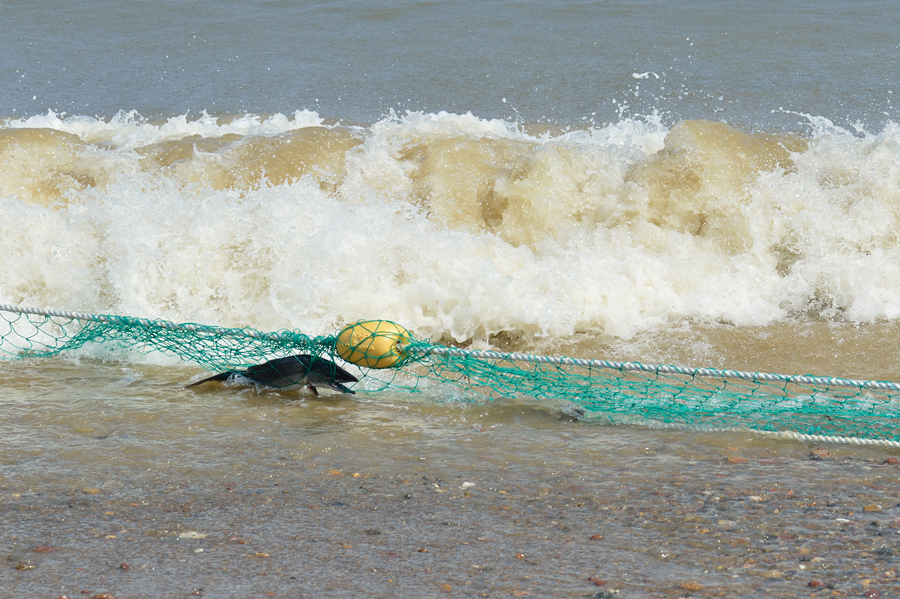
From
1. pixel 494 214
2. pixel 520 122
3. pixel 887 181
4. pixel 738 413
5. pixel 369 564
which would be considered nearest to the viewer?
pixel 369 564

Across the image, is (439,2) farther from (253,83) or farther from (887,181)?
(887,181)

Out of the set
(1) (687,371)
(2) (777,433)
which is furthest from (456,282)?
(2) (777,433)

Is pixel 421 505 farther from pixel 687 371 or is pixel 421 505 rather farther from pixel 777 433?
pixel 777 433

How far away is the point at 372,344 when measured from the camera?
4.02 m

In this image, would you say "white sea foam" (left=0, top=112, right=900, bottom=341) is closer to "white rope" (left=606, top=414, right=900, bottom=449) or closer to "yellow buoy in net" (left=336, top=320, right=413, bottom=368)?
"yellow buoy in net" (left=336, top=320, right=413, bottom=368)

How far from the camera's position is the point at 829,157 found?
21.8 ft

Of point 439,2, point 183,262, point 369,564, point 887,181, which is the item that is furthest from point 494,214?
point 439,2

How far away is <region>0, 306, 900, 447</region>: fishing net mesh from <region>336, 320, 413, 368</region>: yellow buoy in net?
0.16ft

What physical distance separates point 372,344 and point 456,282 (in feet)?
5.74

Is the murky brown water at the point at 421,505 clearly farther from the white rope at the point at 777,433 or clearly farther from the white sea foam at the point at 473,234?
the white sea foam at the point at 473,234

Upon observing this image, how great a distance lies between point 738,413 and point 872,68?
8.84 m

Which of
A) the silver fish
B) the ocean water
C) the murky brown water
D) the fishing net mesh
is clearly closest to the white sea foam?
the ocean water

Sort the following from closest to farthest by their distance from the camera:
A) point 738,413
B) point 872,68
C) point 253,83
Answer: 1. point 738,413
2. point 872,68
3. point 253,83

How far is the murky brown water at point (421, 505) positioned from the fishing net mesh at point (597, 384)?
152mm
